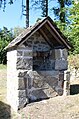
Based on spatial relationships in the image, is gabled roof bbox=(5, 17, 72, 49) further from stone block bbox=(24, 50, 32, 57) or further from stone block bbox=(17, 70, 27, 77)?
stone block bbox=(17, 70, 27, 77)

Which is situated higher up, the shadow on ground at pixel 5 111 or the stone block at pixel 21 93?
the stone block at pixel 21 93

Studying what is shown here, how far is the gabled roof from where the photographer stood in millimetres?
8801

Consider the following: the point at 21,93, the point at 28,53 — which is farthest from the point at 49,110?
the point at 28,53

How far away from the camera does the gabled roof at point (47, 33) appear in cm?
880

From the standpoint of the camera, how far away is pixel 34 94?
8.84 meters

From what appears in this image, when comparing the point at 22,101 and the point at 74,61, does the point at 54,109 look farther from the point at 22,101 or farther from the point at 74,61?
the point at 74,61

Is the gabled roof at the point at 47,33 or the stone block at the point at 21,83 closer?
the stone block at the point at 21,83

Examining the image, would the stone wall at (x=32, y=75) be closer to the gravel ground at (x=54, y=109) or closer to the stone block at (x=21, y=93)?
the stone block at (x=21, y=93)

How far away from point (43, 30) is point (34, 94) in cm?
233

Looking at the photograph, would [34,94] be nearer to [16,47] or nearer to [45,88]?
[45,88]

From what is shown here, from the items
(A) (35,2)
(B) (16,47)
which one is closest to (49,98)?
(B) (16,47)

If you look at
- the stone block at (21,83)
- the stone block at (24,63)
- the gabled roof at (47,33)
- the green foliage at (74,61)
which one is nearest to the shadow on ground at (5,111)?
the stone block at (21,83)

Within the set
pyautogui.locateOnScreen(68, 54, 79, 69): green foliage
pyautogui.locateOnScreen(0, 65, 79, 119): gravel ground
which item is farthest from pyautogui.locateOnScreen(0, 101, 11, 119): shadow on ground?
pyautogui.locateOnScreen(68, 54, 79, 69): green foliage

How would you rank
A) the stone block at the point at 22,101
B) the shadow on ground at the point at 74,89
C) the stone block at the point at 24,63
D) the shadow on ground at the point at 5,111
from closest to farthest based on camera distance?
the shadow on ground at the point at 5,111, the stone block at the point at 22,101, the stone block at the point at 24,63, the shadow on ground at the point at 74,89
